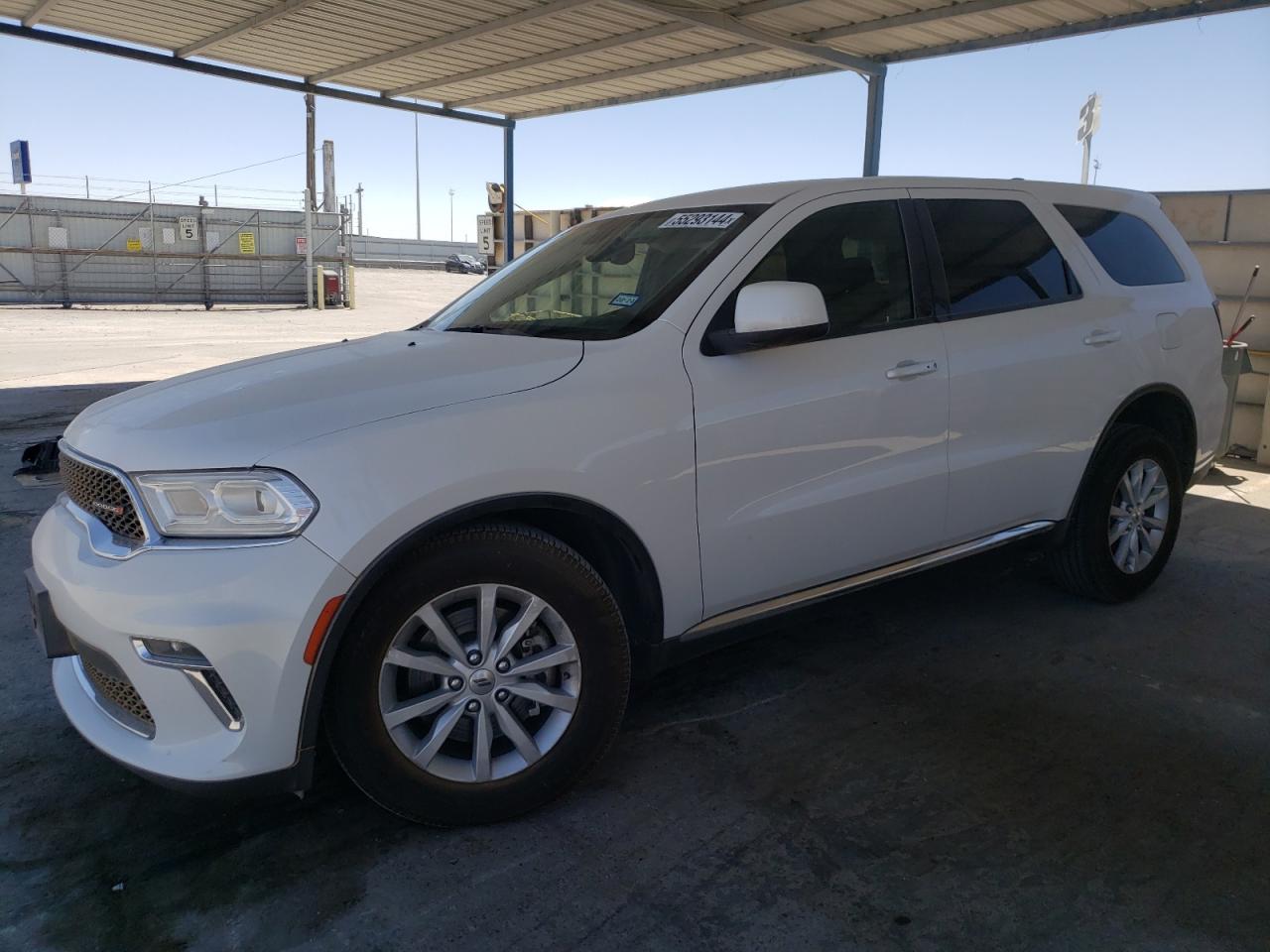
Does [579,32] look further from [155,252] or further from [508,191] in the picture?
[155,252]

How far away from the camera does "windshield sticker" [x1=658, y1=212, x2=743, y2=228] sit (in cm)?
351

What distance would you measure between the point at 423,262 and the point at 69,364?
53.0 m

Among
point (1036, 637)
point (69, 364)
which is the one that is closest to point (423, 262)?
point (69, 364)

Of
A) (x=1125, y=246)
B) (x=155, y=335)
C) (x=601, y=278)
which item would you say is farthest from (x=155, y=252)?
(x=1125, y=246)

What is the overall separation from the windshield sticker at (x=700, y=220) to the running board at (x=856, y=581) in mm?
1276

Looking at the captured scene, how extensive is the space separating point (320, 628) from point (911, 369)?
7.12ft

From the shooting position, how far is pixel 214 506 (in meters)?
2.47

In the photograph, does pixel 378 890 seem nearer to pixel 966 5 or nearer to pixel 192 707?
pixel 192 707

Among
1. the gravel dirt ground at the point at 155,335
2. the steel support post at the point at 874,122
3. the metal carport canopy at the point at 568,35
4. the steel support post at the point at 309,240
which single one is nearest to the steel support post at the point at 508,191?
the metal carport canopy at the point at 568,35

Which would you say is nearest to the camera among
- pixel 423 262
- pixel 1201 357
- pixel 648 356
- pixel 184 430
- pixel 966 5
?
pixel 184 430

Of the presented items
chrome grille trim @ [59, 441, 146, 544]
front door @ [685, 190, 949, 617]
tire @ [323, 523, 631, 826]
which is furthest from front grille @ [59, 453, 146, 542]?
front door @ [685, 190, 949, 617]

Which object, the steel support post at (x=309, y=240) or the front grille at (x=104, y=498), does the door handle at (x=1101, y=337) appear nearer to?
the front grille at (x=104, y=498)

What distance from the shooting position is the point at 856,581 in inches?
140

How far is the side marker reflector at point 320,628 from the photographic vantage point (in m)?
2.43
